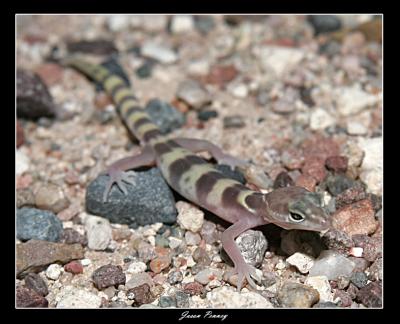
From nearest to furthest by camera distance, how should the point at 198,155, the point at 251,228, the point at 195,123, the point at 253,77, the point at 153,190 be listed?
1. the point at 251,228
2. the point at 153,190
3. the point at 198,155
4. the point at 195,123
5. the point at 253,77

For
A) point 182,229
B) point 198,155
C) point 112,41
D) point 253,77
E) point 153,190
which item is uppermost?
point 112,41

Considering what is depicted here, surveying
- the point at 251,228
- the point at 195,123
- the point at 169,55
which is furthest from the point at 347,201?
the point at 169,55

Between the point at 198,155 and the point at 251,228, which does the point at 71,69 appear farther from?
the point at 251,228

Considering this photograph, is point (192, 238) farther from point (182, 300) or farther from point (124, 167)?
point (124, 167)

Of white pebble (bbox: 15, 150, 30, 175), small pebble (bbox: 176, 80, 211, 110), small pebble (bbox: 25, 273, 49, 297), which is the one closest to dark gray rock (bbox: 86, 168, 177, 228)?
small pebble (bbox: 25, 273, 49, 297)

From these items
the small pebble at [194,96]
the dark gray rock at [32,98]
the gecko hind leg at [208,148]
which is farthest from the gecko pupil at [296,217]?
the dark gray rock at [32,98]

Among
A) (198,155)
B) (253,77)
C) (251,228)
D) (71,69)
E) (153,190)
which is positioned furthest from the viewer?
(71,69)
